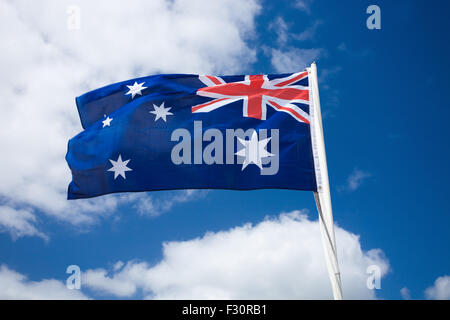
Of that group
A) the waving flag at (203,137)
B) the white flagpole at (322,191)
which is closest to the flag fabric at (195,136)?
the waving flag at (203,137)

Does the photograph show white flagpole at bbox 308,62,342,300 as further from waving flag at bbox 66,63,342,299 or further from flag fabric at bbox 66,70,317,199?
flag fabric at bbox 66,70,317,199

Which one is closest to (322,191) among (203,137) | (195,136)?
(203,137)

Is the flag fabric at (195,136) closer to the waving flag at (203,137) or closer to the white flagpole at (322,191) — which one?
the waving flag at (203,137)

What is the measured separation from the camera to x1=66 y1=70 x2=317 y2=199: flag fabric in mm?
13250

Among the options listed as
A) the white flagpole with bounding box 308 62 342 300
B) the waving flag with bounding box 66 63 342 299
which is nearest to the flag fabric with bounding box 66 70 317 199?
the waving flag with bounding box 66 63 342 299

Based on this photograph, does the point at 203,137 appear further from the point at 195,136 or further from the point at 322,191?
the point at 322,191

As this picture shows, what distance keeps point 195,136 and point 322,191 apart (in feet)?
14.6

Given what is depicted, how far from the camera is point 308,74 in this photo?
48.7 ft

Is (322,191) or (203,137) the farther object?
(203,137)

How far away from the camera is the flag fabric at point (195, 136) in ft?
43.5

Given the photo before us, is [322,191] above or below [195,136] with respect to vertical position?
below

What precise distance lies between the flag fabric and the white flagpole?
0.65ft

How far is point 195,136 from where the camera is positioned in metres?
14.4
